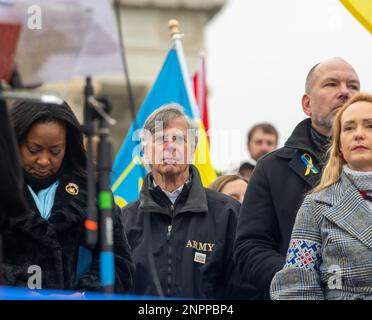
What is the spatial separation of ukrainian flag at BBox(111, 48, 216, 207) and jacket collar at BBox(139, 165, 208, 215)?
167 centimetres

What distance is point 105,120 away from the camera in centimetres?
545

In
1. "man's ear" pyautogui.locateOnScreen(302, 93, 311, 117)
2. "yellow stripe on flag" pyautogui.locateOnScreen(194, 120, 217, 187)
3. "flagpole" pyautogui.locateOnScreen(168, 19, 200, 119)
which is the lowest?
"man's ear" pyautogui.locateOnScreen(302, 93, 311, 117)

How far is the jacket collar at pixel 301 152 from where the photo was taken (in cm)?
755

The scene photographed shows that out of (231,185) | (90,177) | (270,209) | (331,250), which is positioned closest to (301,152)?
(270,209)

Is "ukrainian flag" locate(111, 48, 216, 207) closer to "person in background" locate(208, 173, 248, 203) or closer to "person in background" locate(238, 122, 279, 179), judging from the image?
"person in background" locate(208, 173, 248, 203)

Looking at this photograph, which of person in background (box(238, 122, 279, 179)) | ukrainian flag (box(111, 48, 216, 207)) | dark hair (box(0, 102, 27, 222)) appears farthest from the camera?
person in background (box(238, 122, 279, 179))

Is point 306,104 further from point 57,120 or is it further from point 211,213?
point 57,120

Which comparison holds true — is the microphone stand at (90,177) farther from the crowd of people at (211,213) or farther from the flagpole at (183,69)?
the flagpole at (183,69)

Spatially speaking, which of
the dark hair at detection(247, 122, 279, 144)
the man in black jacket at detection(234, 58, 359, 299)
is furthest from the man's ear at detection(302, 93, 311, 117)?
the dark hair at detection(247, 122, 279, 144)

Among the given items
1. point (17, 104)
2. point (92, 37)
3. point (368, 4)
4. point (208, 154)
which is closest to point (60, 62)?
point (92, 37)

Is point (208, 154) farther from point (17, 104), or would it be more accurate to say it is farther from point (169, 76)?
point (17, 104)

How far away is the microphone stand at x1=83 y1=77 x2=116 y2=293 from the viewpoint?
5.40 metres

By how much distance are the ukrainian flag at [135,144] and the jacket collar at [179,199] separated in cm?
167
